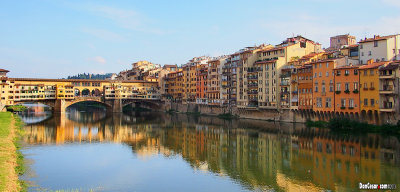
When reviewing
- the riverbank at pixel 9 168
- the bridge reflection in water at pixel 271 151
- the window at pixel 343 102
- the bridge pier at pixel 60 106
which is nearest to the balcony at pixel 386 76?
Answer: the window at pixel 343 102

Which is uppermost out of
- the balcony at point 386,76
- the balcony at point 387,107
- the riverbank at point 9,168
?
the balcony at point 386,76

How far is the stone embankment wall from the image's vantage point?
3869cm

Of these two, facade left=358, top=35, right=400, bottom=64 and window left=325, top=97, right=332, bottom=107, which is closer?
facade left=358, top=35, right=400, bottom=64

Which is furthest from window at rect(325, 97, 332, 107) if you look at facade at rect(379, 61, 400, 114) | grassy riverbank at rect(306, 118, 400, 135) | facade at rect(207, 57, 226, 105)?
facade at rect(207, 57, 226, 105)

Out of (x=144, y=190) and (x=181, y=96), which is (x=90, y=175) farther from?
(x=181, y=96)

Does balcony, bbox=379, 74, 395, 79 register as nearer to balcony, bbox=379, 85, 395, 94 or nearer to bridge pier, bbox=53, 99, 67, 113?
balcony, bbox=379, 85, 395, 94

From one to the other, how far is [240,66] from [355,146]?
31.8 metres

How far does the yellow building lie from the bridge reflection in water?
3.89 meters

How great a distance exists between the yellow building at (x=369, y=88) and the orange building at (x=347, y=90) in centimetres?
63

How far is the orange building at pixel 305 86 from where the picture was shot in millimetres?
47800

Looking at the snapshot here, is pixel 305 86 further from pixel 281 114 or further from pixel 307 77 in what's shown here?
pixel 281 114

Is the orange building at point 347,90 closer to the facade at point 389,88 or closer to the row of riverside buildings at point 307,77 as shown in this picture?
the row of riverside buildings at point 307,77

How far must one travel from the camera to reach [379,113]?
38.2m

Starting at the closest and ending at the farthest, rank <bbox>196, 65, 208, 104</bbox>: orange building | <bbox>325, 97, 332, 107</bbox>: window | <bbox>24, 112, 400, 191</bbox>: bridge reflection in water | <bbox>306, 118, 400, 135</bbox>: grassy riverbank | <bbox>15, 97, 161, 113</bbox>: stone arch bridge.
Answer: <bbox>24, 112, 400, 191</bbox>: bridge reflection in water < <bbox>306, 118, 400, 135</bbox>: grassy riverbank < <bbox>325, 97, 332, 107</bbox>: window < <bbox>15, 97, 161, 113</bbox>: stone arch bridge < <bbox>196, 65, 208, 104</bbox>: orange building
